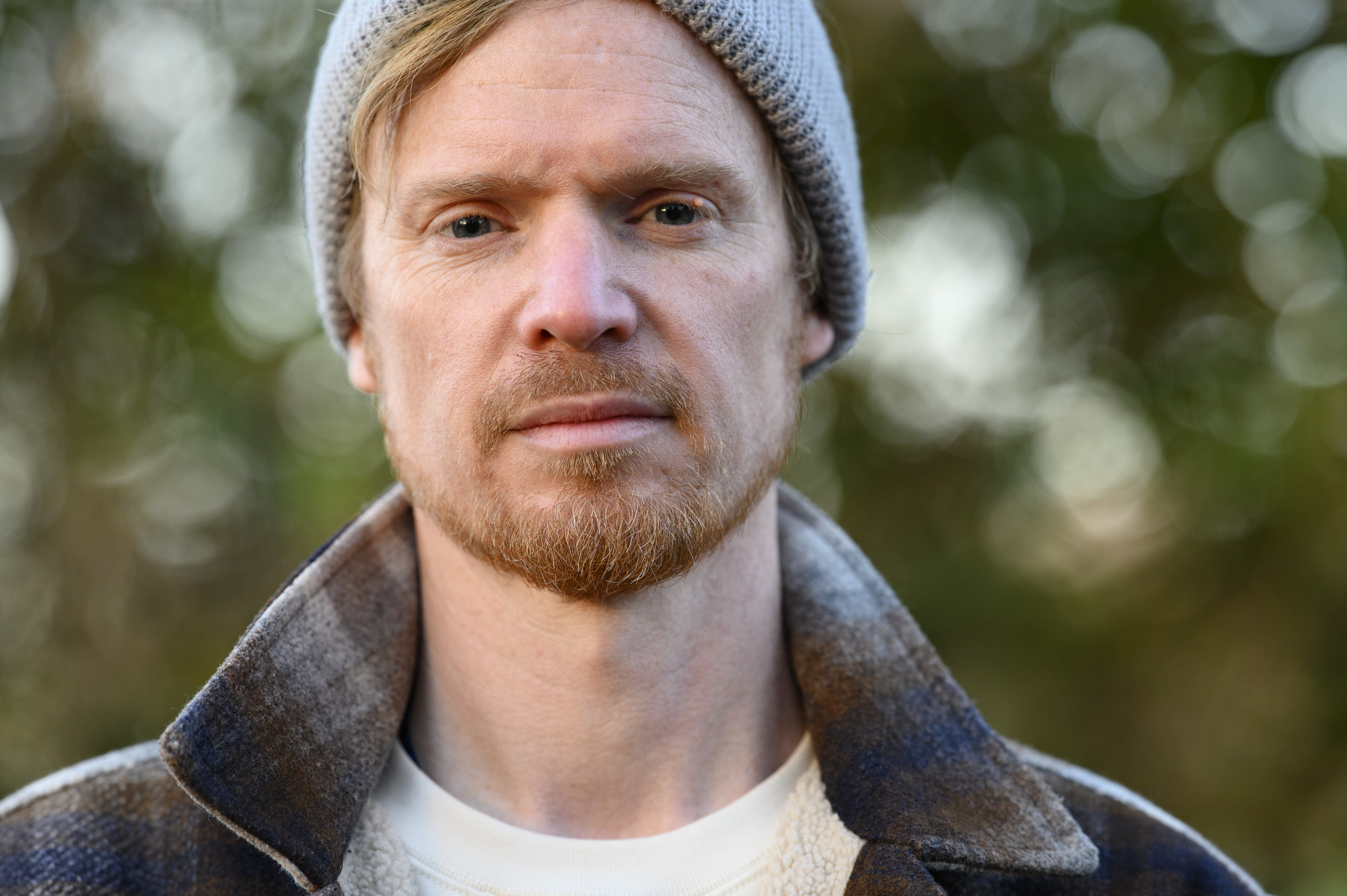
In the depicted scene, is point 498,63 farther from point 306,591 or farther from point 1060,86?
point 1060,86

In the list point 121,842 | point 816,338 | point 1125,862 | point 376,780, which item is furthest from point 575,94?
point 1125,862

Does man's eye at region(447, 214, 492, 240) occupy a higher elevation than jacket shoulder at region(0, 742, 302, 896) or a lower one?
higher

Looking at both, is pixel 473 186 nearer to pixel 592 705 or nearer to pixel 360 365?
pixel 360 365

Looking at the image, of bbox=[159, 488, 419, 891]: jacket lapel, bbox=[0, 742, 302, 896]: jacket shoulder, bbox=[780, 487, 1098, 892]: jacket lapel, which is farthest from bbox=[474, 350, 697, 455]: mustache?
bbox=[0, 742, 302, 896]: jacket shoulder

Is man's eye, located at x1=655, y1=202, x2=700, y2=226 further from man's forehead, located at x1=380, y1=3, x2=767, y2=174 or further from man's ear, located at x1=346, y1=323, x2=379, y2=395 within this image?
man's ear, located at x1=346, y1=323, x2=379, y2=395

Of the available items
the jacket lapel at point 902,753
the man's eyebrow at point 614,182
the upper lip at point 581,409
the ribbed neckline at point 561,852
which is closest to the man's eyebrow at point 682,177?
the man's eyebrow at point 614,182

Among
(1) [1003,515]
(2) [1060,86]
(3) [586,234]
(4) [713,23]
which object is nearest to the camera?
(3) [586,234]

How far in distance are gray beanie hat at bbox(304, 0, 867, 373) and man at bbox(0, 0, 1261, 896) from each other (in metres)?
0.01

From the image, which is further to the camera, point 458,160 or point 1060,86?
point 1060,86

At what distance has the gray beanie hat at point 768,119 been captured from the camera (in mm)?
2119

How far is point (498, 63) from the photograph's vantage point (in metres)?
2.00

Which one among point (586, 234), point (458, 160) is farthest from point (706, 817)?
point (458, 160)

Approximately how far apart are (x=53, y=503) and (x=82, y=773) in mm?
4628

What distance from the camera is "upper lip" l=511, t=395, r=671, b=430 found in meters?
1.91
